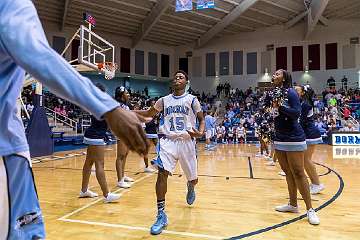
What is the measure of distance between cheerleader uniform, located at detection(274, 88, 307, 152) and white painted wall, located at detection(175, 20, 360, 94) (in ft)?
76.6

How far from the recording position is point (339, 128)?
17344 millimetres

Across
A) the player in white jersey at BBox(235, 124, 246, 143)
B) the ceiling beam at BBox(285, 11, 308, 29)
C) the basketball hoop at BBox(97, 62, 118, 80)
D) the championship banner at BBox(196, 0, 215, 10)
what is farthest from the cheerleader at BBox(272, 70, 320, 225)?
the ceiling beam at BBox(285, 11, 308, 29)

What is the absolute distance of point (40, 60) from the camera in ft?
2.83

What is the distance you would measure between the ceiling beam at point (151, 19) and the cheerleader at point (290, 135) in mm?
17379

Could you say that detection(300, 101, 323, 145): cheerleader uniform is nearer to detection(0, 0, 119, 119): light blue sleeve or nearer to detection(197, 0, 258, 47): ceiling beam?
detection(0, 0, 119, 119): light blue sleeve

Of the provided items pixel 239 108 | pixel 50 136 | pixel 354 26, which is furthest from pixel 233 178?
pixel 354 26

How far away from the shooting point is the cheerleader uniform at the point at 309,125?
18.1 feet

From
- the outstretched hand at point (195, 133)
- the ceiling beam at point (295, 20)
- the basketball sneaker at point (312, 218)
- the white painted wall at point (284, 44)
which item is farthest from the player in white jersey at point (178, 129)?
the white painted wall at point (284, 44)

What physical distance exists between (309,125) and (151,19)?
62.3 ft

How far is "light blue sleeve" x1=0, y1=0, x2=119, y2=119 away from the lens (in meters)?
0.86

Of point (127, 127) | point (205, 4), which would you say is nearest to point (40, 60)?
point (127, 127)

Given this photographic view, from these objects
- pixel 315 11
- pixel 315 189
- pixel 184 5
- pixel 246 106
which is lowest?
pixel 315 189

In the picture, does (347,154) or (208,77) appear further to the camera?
(208,77)

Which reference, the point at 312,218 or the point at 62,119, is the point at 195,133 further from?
the point at 62,119
